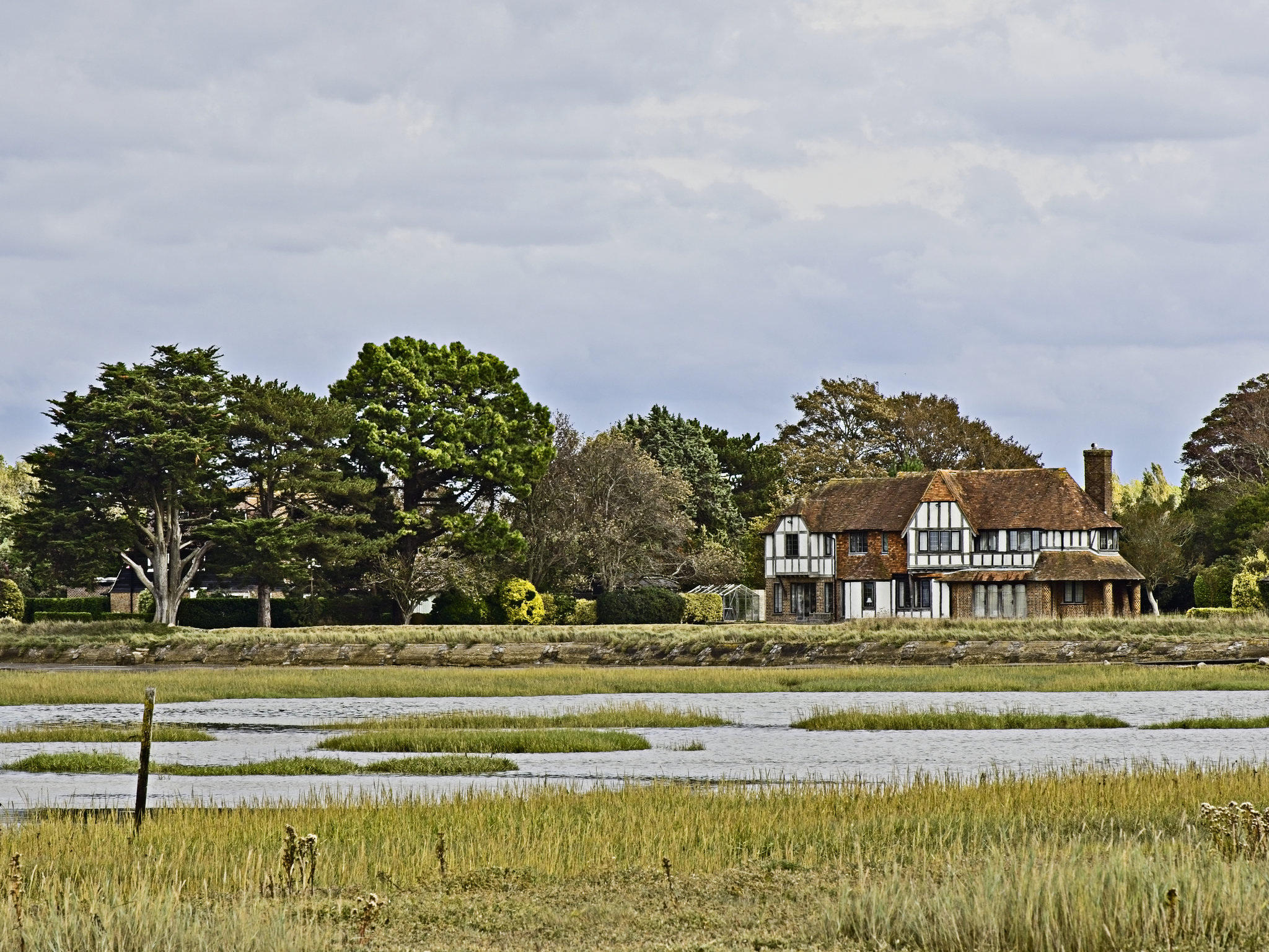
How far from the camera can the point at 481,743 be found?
76.5 feet

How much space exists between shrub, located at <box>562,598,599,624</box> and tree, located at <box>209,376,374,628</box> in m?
10.0

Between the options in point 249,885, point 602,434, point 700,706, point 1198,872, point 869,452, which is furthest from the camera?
point 869,452

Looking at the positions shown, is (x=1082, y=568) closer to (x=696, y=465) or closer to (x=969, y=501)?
(x=969, y=501)

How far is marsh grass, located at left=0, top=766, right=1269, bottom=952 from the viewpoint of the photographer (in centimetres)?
823

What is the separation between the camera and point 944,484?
65.7 m

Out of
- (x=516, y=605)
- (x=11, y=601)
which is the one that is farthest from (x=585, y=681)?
(x=11, y=601)

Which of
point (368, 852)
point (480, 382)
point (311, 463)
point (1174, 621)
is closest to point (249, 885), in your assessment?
point (368, 852)

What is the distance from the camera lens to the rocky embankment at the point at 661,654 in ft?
145

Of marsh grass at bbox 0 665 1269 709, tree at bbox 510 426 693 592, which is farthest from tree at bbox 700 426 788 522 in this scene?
marsh grass at bbox 0 665 1269 709

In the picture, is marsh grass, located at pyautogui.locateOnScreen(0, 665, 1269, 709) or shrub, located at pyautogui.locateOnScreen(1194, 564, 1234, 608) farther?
shrub, located at pyautogui.locateOnScreen(1194, 564, 1234, 608)

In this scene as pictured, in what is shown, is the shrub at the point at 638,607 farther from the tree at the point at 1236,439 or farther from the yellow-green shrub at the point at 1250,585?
the tree at the point at 1236,439

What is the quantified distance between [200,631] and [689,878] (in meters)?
43.9

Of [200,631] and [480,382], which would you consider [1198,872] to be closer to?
[200,631]

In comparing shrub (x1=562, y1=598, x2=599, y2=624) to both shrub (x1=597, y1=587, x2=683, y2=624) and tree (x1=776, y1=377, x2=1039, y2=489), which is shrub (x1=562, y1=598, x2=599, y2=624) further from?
tree (x1=776, y1=377, x2=1039, y2=489)
